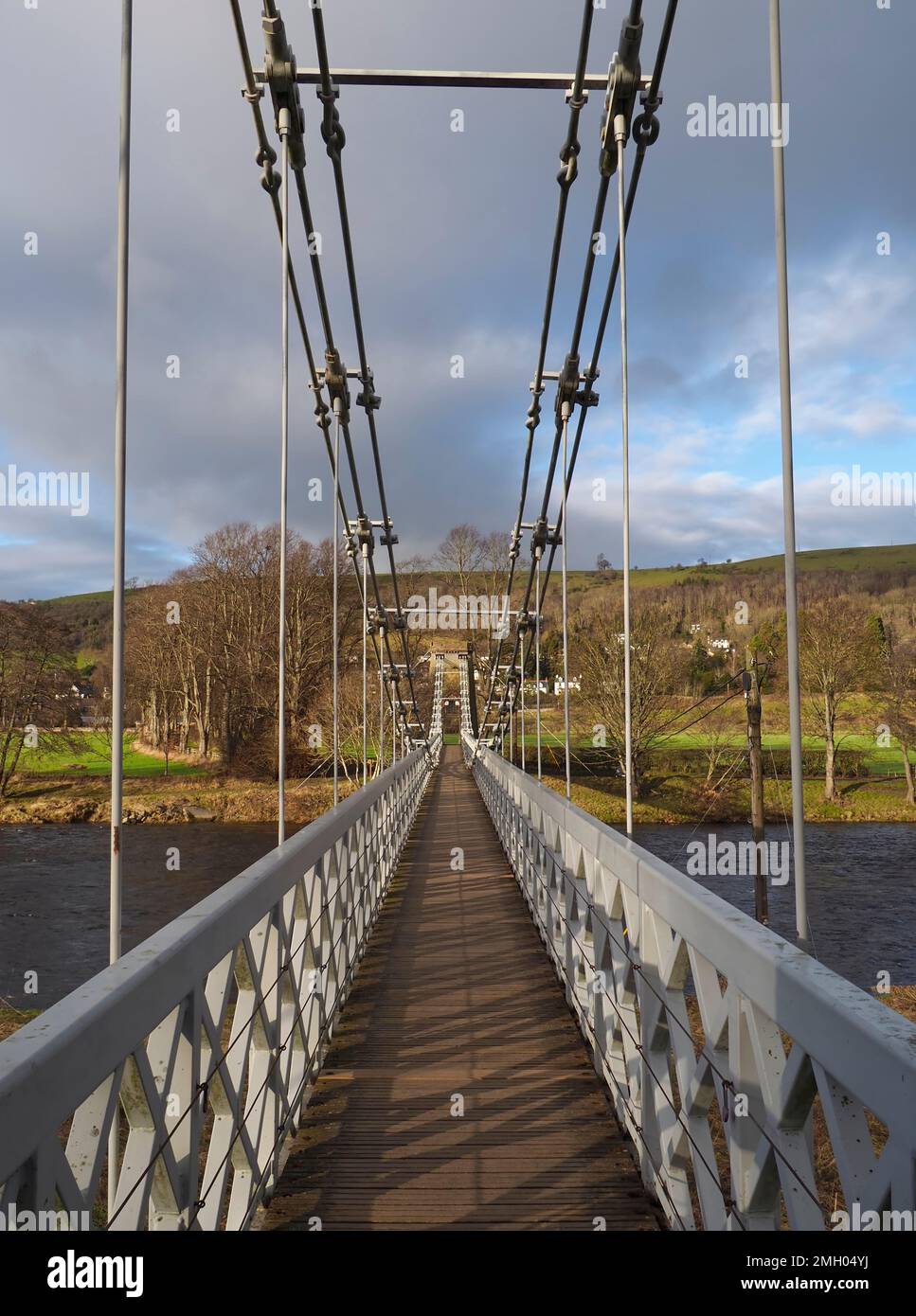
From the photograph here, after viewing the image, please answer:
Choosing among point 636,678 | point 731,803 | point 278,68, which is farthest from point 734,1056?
point 731,803

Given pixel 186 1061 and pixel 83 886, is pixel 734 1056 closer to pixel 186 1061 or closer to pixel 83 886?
pixel 186 1061

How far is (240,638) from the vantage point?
28828mm

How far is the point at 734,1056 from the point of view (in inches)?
63.9

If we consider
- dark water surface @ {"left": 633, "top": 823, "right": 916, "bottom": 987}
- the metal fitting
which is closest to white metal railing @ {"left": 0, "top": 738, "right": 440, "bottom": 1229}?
the metal fitting

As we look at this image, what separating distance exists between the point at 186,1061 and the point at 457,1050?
2.11 m

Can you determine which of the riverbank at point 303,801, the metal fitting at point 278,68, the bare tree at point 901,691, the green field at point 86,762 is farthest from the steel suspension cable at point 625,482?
the bare tree at point 901,691

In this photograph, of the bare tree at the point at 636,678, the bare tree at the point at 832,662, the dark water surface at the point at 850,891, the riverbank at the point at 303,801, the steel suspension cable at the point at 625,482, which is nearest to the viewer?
the steel suspension cable at the point at 625,482

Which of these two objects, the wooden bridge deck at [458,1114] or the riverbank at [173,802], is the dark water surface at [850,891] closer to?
the wooden bridge deck at [458,1114]

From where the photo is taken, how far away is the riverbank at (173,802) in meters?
25.3

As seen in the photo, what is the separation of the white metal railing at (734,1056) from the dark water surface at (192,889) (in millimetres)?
9348

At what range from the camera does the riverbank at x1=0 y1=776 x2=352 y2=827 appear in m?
25.3

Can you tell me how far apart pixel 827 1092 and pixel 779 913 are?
1590 cm

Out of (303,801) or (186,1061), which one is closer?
(186,1061)

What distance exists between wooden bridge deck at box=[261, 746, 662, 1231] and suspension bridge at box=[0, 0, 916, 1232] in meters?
0.01
